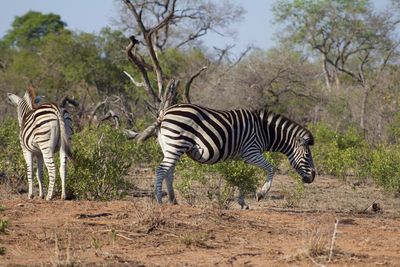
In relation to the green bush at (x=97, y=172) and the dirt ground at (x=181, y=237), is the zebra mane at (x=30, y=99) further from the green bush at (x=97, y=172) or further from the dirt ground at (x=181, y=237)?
the dirt ground at (x=181, y=237)

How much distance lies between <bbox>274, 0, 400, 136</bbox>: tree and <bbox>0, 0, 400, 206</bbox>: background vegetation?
2.2 inches

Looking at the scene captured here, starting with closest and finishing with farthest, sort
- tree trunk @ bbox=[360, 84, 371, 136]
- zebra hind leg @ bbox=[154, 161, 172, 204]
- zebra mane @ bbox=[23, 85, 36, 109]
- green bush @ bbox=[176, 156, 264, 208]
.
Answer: zebra hind leg @ bbox=[154, 161, 172, 204], green bush @ bbox=[176, 156, 264, 208], zebra mane @ bbox=[23, 85, 36, 109], tree trunk @ bbox=[360, 84, 371, 136]

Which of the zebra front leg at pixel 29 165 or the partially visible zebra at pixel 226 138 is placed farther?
the zebra front leg at pixel 29 165

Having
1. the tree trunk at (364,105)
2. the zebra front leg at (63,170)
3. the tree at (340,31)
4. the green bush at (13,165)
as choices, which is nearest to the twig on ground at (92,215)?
the zebra front leg at (63,170)

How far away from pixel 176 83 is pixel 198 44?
69.2 ft

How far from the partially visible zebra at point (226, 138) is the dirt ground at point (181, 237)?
3.85ft

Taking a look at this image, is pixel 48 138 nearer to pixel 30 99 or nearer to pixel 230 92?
pixel 30 99

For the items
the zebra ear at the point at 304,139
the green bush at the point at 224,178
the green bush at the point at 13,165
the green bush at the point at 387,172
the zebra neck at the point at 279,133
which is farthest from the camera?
the green bush at the point at 387,172

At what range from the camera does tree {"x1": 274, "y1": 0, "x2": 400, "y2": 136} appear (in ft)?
118

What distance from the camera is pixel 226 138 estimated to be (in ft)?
33.8

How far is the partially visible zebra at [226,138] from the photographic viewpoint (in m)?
10.1

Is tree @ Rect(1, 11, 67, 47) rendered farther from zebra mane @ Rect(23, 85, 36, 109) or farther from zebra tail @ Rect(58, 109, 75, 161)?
zebra tail @ Rect(58, 109, 75, 161)

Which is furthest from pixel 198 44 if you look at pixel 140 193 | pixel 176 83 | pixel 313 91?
pixel 140 193

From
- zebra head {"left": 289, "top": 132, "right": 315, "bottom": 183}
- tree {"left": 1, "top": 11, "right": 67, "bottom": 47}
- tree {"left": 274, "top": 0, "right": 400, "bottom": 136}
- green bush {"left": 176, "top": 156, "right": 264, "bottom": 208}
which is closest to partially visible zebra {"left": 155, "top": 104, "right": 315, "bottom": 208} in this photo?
zebra head {"left": 289, "top": 132, "right": 315, "bottom": 183}
